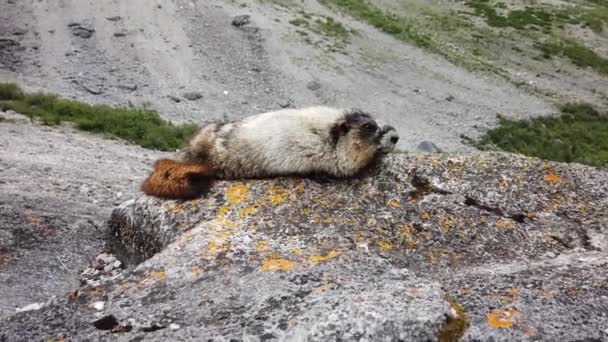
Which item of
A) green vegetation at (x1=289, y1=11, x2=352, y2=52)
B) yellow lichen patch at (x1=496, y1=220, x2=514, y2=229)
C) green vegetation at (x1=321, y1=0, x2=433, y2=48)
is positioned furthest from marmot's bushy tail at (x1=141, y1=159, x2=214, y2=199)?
green vegetation at (x1=321, y1=0, x2=433, y2=48)

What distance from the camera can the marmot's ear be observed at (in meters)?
7.93

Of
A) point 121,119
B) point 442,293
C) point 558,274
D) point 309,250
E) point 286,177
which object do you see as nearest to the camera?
point 442,293

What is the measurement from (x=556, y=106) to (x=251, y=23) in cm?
1804

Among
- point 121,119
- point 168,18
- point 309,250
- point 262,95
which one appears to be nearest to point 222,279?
point 309,250

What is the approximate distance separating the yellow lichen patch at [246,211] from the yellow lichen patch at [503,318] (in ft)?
9.29

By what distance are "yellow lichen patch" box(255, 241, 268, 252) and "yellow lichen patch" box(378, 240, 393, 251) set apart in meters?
1.16

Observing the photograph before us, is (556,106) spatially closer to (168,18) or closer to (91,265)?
(168,18)

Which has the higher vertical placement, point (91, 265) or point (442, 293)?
point (442, 293)

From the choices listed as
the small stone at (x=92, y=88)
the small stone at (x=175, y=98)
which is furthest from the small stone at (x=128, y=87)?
the small stone at (x=175, y=98)

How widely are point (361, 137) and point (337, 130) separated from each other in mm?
335

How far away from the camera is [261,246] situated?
5.84 m

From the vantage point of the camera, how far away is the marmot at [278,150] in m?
7.35

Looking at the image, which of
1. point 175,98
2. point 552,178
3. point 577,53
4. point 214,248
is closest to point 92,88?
point 175,98

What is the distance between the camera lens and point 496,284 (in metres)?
5.18
